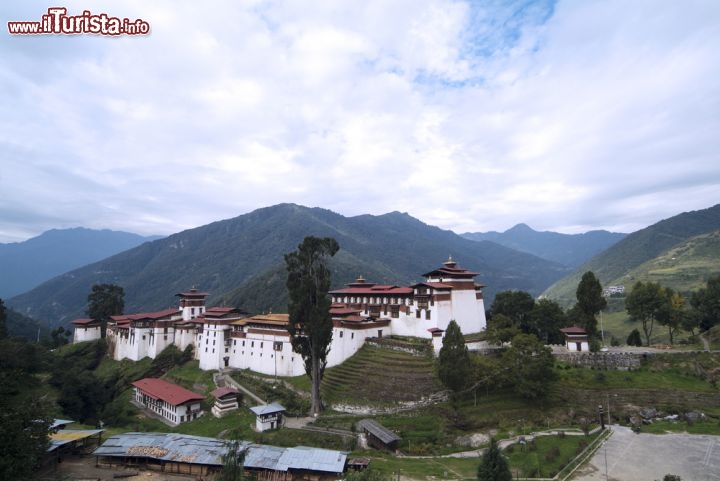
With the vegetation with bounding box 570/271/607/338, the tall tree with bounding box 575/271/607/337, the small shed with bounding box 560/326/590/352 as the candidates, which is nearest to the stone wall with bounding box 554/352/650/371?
the small shed with bounding box 560/326/590/352

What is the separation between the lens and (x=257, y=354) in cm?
5209

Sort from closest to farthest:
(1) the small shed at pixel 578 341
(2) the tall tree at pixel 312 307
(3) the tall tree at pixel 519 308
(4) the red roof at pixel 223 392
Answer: (2) the tall tree at pixel 312 307 → (1) the small shed at pixel 578 341 → (4) the red roof at pixel 223 392 → (3) the tall tree at pixel 519 308

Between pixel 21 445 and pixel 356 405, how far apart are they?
24.1m

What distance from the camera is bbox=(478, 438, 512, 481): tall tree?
766 inches

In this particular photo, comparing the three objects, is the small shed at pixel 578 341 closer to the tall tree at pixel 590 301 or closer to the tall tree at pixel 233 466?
the tall tree at pixel 590 301

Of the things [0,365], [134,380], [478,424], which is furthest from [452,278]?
[0,365]

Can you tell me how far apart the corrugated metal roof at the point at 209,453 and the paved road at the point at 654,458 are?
608 inches

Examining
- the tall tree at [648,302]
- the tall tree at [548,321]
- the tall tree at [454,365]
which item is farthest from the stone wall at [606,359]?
the tall tree at [454,365]

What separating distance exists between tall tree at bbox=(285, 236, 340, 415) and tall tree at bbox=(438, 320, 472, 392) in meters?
11.2

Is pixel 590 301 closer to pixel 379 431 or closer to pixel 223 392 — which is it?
pixel 379 431

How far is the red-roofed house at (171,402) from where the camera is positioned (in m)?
42.5

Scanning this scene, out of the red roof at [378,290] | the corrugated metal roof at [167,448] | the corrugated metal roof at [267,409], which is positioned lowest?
the corrugated metal roof at [167,448]

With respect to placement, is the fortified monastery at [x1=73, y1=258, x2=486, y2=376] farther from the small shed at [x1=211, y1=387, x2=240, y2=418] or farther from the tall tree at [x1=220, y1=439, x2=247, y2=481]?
the tall tree at [x1=220, y1=439, x2=247, y2=481]

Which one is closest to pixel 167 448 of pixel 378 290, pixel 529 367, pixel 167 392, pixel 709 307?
pixel 167 392
